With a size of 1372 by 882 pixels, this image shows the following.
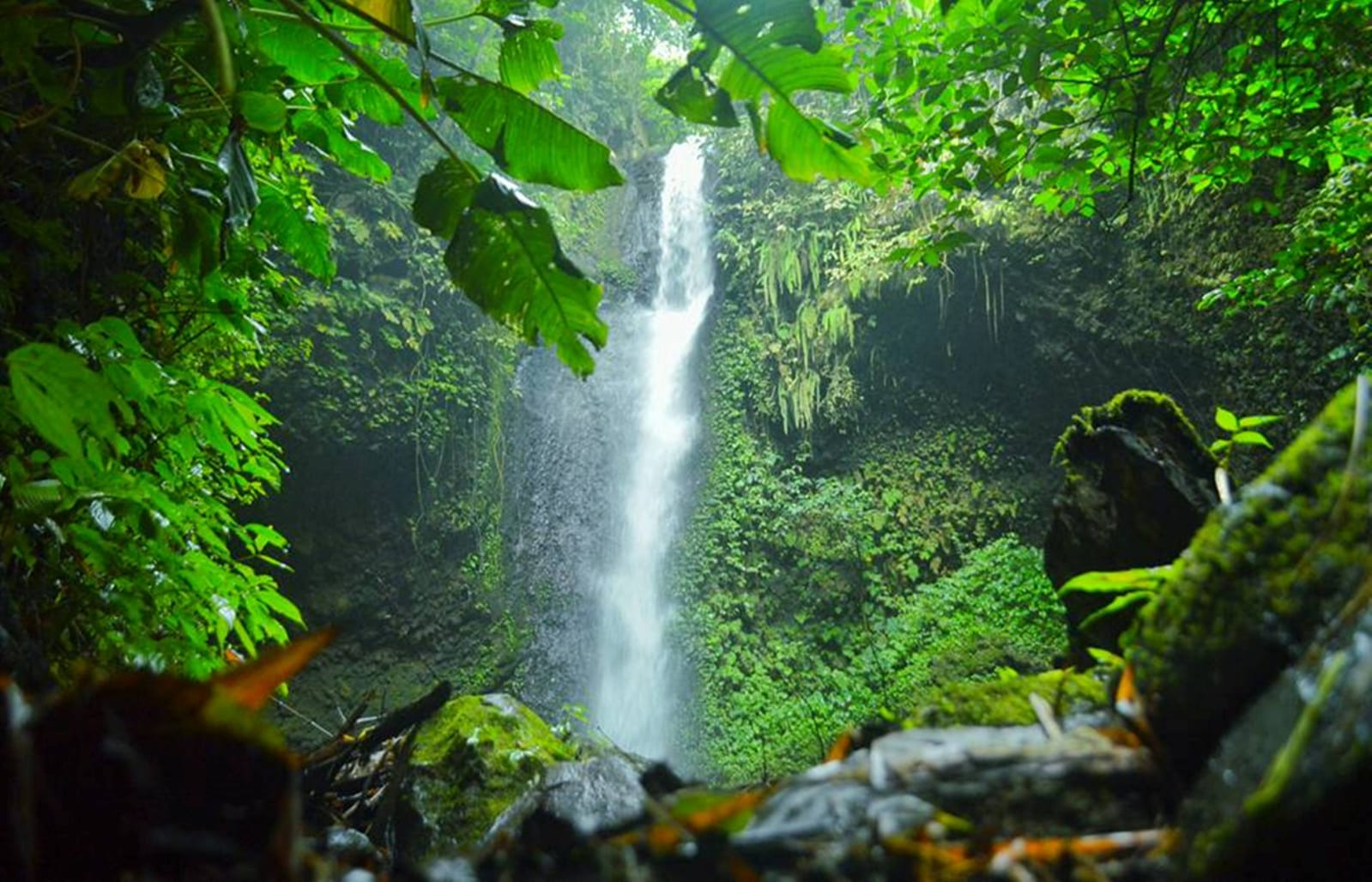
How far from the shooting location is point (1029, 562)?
21.5 ft

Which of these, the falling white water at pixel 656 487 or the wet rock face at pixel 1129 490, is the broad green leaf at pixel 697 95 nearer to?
the wet rock face at pixel 1129 490

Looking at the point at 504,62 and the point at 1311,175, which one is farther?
the point at 1311,175

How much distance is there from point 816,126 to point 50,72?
7.37ft

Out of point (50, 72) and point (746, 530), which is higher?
point (50, 72)

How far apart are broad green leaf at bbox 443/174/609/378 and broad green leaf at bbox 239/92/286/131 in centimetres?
57

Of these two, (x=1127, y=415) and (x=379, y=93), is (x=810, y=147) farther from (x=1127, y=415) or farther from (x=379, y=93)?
(x=1127, y=415)

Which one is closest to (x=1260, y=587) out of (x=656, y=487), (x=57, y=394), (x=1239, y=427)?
(x=1239, y=427)

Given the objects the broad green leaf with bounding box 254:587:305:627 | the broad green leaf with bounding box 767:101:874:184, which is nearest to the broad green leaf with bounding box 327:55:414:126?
the broad green leaf with bounding box 767:101:874:184

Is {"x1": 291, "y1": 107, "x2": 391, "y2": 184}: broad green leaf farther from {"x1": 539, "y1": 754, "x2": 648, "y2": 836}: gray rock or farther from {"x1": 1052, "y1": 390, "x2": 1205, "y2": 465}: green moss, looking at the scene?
{"x1": 1052, "y1": 390, "x2": 1205, "y2": 465}: green moss

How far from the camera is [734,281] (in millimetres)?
10594

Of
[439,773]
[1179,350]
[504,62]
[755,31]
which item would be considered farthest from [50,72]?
[1179,350]

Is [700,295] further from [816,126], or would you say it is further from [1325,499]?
[1325,499]

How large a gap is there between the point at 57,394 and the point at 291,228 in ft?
5.07

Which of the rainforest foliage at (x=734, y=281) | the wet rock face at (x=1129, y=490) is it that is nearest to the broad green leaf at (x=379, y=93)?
the rainforest foliage at (x=734, y=281)
